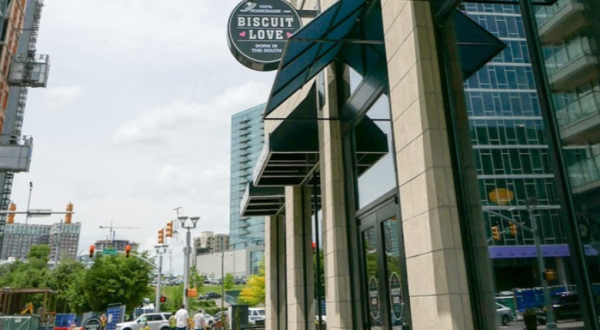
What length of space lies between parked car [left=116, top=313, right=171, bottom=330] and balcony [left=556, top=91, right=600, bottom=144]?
37.2m

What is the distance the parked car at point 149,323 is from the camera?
35.8 m

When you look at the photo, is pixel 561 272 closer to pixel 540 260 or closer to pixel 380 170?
pixel 540 260

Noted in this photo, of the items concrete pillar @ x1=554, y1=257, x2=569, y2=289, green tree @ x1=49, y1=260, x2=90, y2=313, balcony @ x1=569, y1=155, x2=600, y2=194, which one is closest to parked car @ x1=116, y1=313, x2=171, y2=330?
green tree @ x1=49, y1=260, x2=90, y2=313

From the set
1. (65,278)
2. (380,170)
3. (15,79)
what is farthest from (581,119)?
(65,278)

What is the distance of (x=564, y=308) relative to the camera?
3.34 meters

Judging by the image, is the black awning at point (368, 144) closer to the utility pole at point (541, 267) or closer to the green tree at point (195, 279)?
the utility pole at point (541, 267)

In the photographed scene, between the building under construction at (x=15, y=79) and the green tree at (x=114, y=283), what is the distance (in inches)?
606

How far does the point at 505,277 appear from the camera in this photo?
405cm

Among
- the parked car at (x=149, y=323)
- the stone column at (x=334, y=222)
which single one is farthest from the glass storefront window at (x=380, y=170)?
the parked car at (x=149, y=323)

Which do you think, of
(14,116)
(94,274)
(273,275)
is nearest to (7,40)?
(14,116)

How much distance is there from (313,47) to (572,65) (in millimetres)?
4698

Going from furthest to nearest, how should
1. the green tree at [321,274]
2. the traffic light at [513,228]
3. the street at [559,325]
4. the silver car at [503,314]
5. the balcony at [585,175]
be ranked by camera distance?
1. the green tree at [321,274]
2. the silver car at [503,314]
3. the traffic light at [513,228]
4. the street at [559,325]
5. the balcony at [585,175]

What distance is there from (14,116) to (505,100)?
2792 inches

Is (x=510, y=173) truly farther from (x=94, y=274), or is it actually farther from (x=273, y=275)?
(x=94, y=274)
